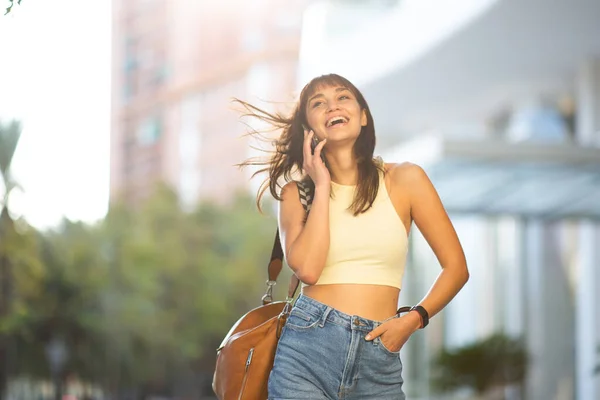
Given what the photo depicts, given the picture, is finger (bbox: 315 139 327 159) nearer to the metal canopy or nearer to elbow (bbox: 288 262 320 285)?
elbow (bbox: 288 262 320 285)

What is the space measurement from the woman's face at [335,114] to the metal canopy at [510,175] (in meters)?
7.74

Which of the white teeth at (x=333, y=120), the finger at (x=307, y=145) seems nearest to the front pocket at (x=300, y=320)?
the finger at (x=307, y=145)

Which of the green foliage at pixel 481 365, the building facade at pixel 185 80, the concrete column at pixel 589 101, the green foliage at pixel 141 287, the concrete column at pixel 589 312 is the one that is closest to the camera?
the concrete column at pixel 589 312

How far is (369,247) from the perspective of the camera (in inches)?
131

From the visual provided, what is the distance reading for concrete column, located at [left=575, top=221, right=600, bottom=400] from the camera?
14.1m

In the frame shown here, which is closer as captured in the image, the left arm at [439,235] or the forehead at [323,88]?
the left arm at [439,235]

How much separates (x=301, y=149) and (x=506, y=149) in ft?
26.5

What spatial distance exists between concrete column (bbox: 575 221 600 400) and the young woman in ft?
35.9

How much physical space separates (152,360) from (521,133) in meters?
43.5

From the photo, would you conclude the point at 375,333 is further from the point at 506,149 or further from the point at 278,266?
the point at 506,149

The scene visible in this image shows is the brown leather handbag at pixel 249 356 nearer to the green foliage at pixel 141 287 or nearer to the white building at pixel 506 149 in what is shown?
the white building at pixel 506 149

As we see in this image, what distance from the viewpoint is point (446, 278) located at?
3.37m

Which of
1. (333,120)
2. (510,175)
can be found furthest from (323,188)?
(510,175)

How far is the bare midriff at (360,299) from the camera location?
3.30 m
